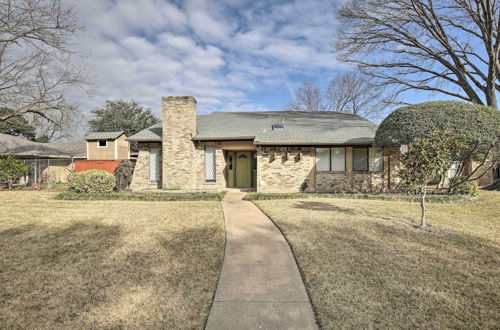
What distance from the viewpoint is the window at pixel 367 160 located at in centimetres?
1212

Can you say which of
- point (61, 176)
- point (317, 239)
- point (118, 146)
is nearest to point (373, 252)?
point (317, 239)

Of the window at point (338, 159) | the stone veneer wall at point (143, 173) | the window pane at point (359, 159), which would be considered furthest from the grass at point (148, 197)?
the window pane at point (359, 159)

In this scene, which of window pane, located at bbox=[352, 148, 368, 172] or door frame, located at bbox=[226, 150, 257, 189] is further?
door frame, located at bbox=[226, 150, 257, 189]

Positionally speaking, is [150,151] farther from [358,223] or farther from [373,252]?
[373,252]

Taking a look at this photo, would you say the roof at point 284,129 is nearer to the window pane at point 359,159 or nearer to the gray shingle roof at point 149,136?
the gray shingle roof at point 149,136

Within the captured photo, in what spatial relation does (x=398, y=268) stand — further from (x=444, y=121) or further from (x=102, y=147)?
(x=102, y=147)

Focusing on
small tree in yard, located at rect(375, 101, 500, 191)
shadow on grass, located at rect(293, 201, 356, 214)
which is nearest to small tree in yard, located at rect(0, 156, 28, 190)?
shadow on grass, located at rect(293, 201, 356, 214)

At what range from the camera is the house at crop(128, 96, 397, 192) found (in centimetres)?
1209

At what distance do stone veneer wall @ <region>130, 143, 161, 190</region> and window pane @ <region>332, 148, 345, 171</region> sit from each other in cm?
971

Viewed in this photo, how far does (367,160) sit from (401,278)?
Result: 388 inches

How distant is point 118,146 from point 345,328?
826 inches

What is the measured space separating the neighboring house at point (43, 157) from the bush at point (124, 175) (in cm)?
782

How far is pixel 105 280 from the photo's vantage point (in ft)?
10.9

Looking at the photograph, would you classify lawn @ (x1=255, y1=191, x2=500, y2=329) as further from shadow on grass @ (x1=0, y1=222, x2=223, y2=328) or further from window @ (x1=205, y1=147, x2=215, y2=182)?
window @ (x1=205, y1=147, x2=215, y2=182)
